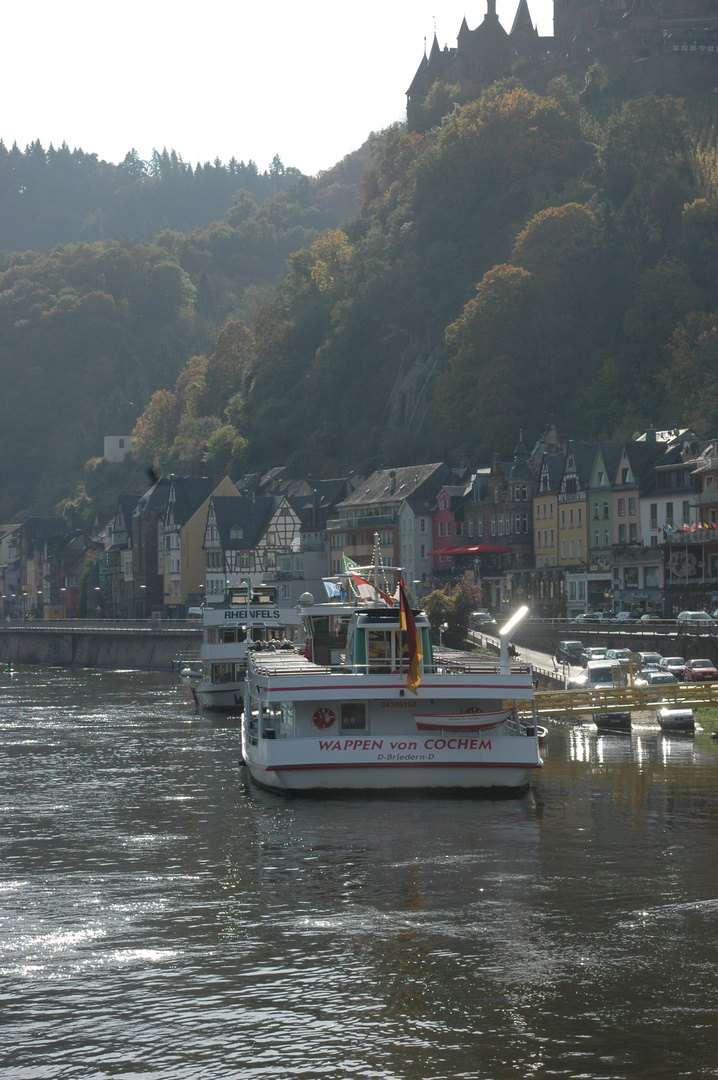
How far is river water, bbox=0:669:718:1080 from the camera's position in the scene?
18.2 m

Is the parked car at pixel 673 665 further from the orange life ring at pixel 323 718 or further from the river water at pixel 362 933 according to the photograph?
the orange life ring at pixel 323 718

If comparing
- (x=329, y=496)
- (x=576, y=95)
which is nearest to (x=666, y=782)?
(x=329, y=496)

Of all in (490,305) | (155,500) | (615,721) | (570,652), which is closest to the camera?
(615,721)

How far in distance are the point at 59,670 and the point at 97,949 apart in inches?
3913

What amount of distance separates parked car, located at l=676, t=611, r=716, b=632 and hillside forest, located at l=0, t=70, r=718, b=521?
28.6m

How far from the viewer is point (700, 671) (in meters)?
63.4

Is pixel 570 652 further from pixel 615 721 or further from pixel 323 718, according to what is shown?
pixel 323 718

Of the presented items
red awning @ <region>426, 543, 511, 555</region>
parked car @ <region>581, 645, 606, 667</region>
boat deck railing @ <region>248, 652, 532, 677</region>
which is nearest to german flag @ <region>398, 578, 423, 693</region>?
boat deck railing @ <region>248, 652, 532, 677</region>

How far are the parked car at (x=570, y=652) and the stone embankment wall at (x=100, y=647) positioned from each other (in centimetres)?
3770

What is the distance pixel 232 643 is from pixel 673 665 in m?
21.1

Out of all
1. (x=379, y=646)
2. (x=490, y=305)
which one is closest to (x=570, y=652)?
(x=379, y=646)

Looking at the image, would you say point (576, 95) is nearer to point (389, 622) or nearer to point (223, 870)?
point (389, 622)

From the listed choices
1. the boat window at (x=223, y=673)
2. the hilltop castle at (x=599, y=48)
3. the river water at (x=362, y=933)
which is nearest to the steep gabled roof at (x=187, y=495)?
the hilltop castle at (x=599, y=48)

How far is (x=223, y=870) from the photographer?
28969 millimetres
